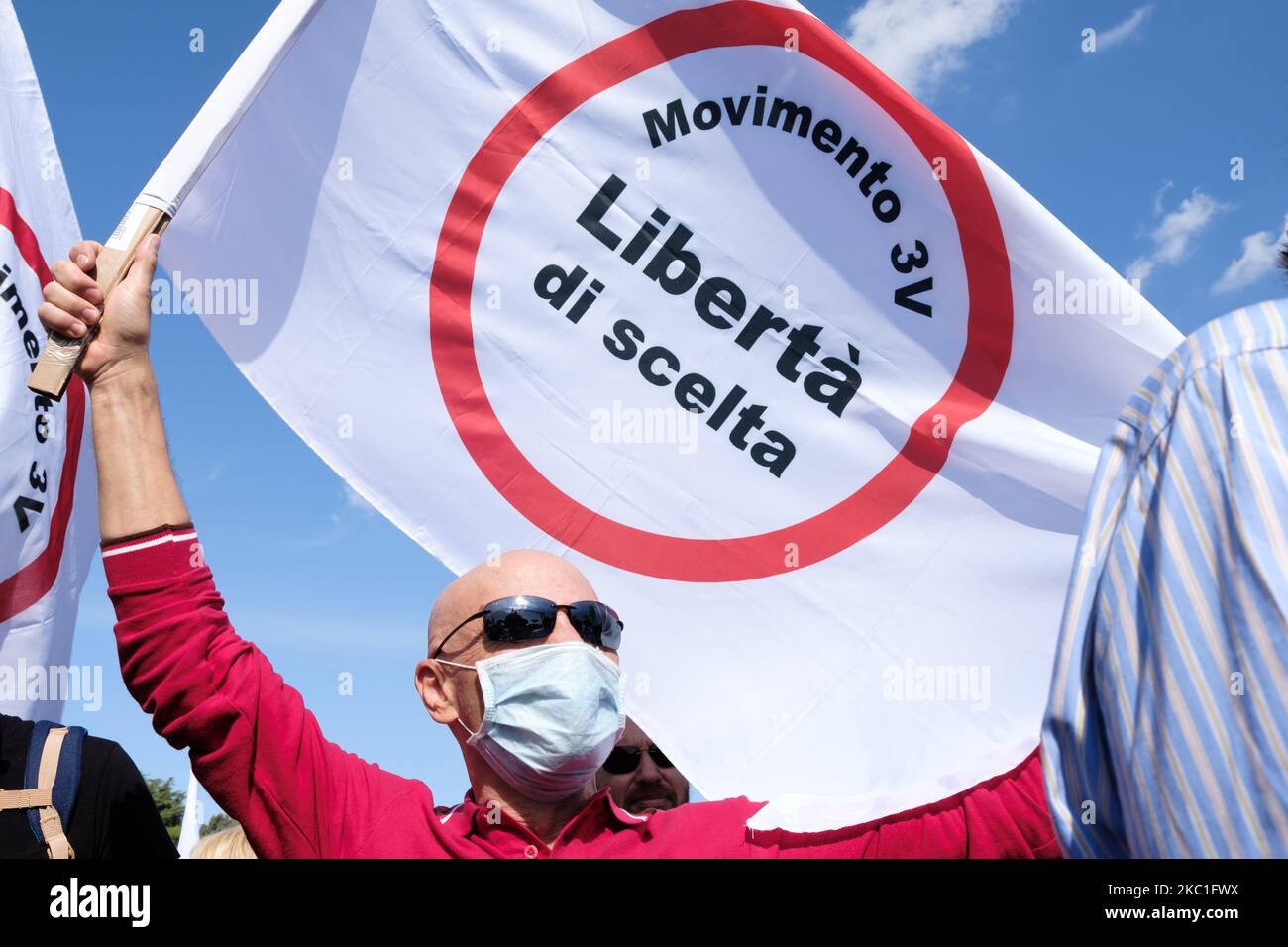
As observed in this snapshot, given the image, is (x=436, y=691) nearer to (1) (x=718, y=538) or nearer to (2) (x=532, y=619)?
(2) (x=532, y=619)

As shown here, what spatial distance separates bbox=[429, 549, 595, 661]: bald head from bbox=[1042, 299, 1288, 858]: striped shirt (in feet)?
7.59

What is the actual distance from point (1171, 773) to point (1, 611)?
431 cm

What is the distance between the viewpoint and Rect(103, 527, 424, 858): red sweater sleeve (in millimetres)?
2711

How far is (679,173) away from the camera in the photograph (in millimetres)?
4160

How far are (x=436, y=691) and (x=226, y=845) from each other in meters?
1.83

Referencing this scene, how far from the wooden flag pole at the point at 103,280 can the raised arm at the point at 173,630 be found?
2cm

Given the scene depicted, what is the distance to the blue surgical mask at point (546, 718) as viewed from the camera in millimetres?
3266

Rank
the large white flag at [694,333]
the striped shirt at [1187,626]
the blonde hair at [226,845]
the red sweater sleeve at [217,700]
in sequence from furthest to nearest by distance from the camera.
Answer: the blonde hair at [226,845], the large white flag at [694,333], the red sweater sleeve at [217,700], the striped shirt at [1187,626]

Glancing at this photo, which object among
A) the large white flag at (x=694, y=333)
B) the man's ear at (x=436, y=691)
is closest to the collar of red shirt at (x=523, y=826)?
the man's ear at (x=436, y=691)

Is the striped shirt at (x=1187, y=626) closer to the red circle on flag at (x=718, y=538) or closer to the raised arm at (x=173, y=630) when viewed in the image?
the raised arm at (x=173, y=630)

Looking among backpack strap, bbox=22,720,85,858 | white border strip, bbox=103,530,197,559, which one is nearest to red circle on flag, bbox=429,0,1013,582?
white border strip, bbox=103,530,197,559

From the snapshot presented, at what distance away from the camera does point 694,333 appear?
13.3 feet
